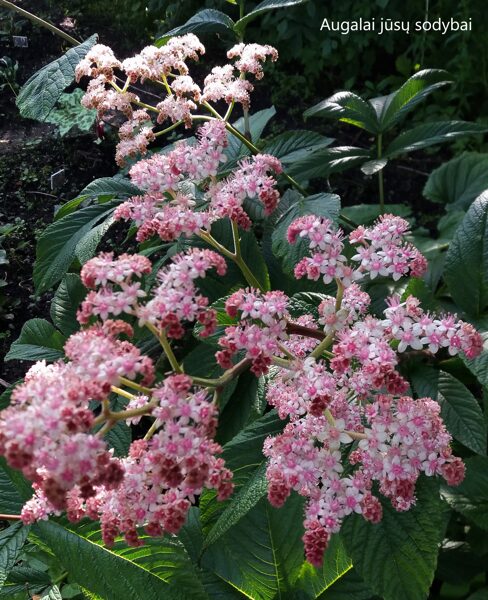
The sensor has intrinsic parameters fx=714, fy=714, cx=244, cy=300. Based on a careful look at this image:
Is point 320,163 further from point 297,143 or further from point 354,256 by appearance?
point 354,256

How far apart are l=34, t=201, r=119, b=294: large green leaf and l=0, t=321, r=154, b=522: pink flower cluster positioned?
2.77ft

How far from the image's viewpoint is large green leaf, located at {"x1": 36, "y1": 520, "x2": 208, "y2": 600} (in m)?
1.39

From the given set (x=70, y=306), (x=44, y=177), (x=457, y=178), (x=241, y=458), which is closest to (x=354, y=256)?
(x=241, y=458)

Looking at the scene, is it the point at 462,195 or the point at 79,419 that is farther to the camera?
the point at 462,195

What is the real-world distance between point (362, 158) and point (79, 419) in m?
1.42

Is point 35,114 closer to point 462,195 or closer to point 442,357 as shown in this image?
point 442,357

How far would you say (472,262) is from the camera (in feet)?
5.32

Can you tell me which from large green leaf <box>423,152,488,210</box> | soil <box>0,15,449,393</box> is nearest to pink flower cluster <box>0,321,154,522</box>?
large green leaf <box>423,152,488,210</box>

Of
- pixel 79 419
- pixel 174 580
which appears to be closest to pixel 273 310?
pixel 79 419

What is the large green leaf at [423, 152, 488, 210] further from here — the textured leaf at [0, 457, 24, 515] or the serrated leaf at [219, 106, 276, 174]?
the textured leaf at [0, 457, 24, 515]

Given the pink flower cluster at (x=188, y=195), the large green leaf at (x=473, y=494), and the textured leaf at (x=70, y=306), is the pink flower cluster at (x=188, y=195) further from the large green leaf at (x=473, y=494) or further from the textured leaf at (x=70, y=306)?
the large green leaf at (x=473, y=494)

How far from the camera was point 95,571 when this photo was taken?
1.41 meters

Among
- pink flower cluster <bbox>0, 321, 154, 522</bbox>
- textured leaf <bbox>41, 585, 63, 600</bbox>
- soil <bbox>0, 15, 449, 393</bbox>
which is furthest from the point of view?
soil <bbox>0, 15, 449, 393</bbox>

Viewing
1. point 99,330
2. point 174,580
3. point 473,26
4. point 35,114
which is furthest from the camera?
point 473,26
